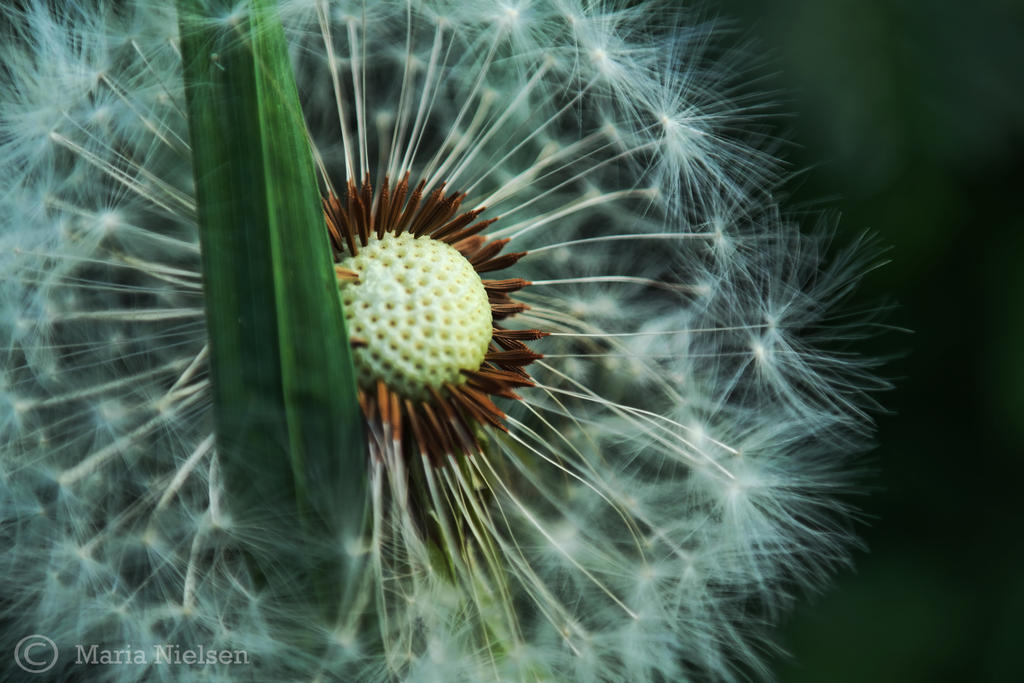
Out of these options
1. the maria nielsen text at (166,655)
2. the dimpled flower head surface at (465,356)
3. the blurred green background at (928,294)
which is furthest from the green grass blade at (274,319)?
the blurred green background at (928,294)

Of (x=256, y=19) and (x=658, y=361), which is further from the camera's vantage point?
(x=658, y=361)

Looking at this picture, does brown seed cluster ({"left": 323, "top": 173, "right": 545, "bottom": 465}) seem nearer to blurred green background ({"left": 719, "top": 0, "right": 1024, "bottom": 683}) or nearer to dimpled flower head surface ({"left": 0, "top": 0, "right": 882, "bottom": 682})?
dimpled flower head surface ({"left": 0, "top": 0, "right": 882, "bottom": 682})

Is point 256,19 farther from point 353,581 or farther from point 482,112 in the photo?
point 353,581

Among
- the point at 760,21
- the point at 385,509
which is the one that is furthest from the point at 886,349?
the point at 385,509

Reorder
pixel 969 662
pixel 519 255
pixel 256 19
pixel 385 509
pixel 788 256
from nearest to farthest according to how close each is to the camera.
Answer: pixel 256 19
pixel 385 509
pixel 519 255
pixel 788 256
pixel 969 662

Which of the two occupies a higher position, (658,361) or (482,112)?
(482,112)

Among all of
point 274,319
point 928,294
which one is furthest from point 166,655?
point 928,294
